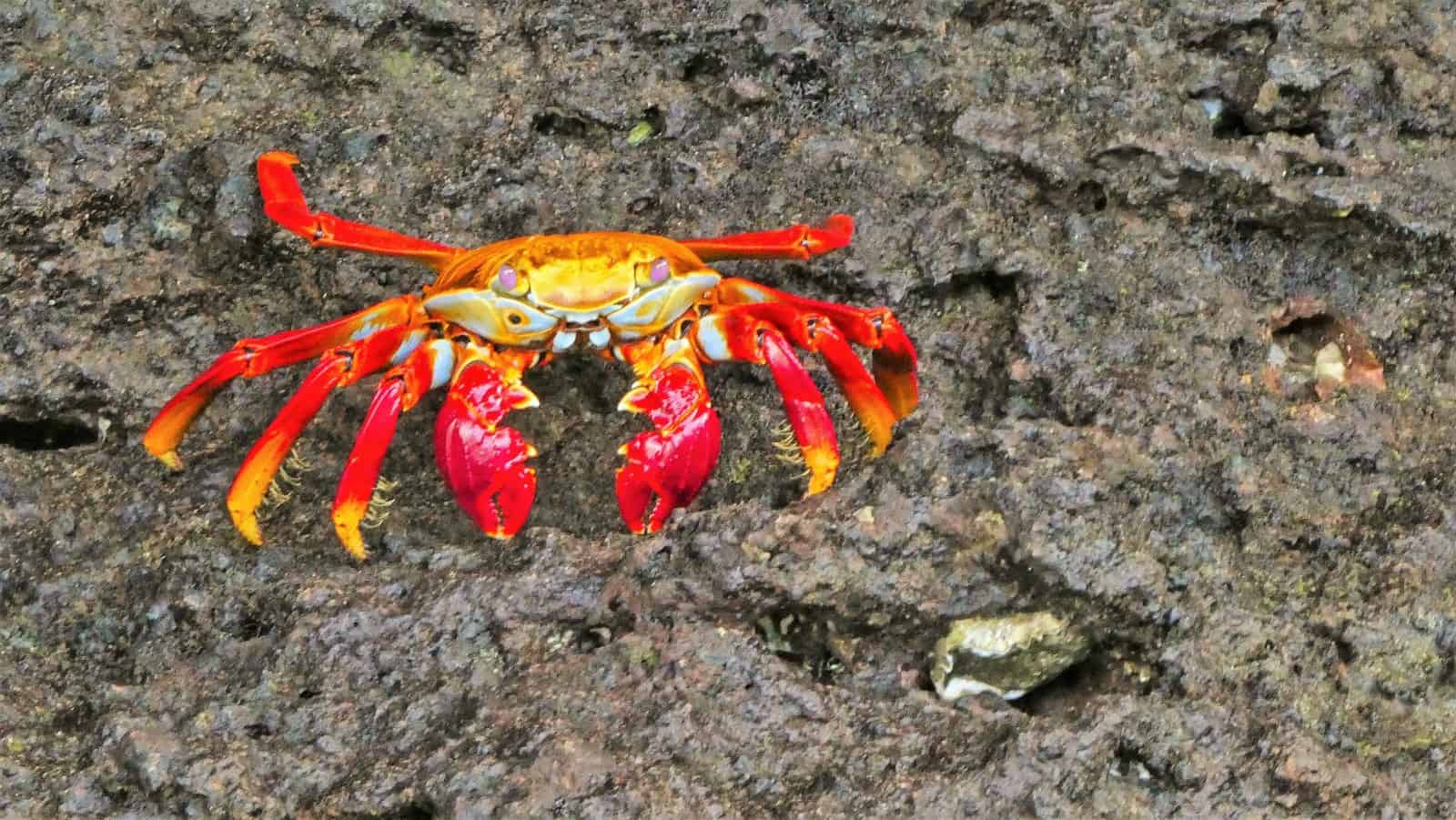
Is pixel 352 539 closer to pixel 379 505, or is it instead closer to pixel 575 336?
pixel 379 505

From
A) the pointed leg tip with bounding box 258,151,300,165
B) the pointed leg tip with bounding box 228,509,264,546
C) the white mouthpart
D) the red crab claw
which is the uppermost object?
the pointed leg tip with bounding box 258,151,300,165

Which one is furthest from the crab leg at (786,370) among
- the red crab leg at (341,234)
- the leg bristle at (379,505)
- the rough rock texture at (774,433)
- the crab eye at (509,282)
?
the leg bristle at (379,505)

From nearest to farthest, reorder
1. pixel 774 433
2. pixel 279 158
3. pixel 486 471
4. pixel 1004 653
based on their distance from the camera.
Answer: pixel 1004 653 < pixel 486 471 < pixel 774 433 < pixel 279 158

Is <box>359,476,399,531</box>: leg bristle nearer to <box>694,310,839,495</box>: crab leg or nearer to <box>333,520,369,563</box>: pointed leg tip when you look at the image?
<box>333,520,369,563</box>: pointed leg tip

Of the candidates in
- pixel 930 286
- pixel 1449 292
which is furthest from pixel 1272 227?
pixel 930 286

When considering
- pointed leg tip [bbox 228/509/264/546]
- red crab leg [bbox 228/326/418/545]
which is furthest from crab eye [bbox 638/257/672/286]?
pointed leg tip [bbox 228/509/264/546]

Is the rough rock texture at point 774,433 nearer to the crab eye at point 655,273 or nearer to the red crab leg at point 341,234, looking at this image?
the red crab leg at point 341,234

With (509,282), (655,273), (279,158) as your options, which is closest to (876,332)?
(655,273)

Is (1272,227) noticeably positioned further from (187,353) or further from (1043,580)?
(187,353)
